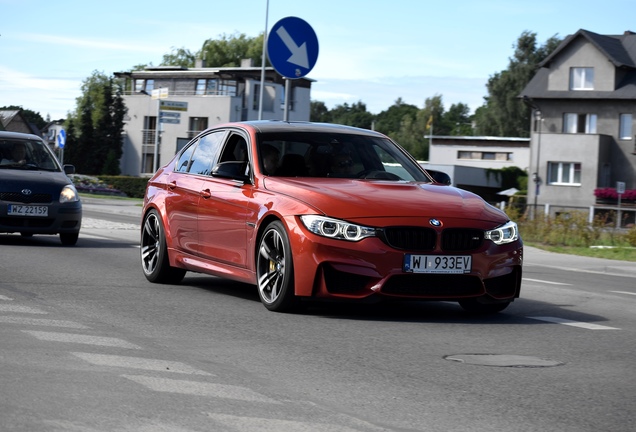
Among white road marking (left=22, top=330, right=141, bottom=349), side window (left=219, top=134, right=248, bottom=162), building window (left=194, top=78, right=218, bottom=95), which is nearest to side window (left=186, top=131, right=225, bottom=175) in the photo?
side window (left=219, top=134, right=248, bottom=162)

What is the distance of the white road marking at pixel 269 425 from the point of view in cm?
510

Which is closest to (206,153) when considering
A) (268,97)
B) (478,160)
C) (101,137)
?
(268,97)

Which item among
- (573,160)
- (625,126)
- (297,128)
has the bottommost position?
(297,128)

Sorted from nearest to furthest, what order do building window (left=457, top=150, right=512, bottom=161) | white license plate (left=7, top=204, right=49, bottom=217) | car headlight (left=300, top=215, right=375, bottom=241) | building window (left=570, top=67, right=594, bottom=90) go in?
car headlight (left=300, top=215, right=375, bottom=241)
white license plate (left=7, top=204, right=49, bottom=217)
building window (left=570, top=67, right=594, bottom=90)
building window (left=457, top=150, right=512, bottom=161)

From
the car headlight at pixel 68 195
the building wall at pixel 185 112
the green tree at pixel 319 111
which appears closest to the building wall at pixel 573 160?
the building wall at pixel 185 112

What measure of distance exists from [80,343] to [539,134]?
70077 millimetres

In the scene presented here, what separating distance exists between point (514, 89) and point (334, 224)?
11238cm

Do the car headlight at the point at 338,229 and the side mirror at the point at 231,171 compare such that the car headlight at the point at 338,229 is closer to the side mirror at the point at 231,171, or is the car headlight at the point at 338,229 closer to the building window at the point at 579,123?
the side mirror at the point at 231,171

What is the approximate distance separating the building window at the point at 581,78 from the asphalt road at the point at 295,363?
64036 mm

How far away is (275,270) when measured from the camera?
952cm

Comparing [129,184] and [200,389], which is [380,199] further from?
[129,184]

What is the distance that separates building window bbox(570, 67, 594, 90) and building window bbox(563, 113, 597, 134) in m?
1.92

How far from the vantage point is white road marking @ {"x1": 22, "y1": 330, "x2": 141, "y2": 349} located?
7465 millimetres

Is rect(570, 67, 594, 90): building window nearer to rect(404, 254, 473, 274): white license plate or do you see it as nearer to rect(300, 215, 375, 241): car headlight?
rect(404, 254, 473, 274): white license plate
